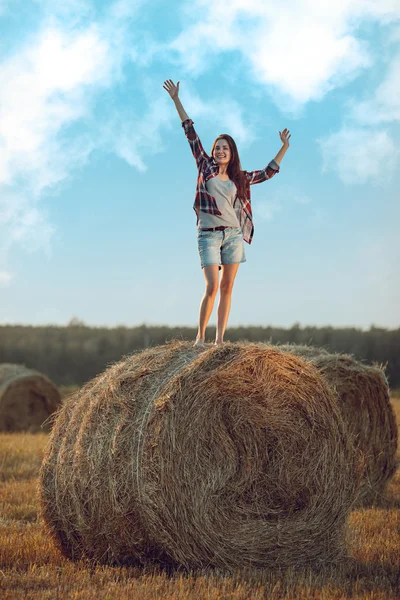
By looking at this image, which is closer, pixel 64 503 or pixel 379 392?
pixel 64 503

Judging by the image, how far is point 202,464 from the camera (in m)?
5.30

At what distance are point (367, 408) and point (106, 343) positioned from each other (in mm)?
16818

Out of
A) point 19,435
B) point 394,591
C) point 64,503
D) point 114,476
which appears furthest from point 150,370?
point 19,435

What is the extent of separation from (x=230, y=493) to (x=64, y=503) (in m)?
1.20

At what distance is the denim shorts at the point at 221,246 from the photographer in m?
6.32

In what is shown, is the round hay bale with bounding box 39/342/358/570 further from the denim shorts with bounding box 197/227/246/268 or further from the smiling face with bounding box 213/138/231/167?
the smiling face with bounding box 213/138/231/167

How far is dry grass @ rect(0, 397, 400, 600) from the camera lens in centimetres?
451

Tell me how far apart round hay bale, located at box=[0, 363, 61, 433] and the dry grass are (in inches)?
290

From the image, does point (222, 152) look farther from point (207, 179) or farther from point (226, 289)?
point (226, 289)

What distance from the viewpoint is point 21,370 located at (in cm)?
1404

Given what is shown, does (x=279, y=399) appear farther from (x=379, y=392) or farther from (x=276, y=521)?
(x=379, y=392)

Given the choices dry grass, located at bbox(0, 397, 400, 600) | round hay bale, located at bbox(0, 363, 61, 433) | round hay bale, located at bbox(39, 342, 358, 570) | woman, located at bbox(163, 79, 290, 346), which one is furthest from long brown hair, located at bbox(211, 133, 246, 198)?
round hay bale, located at bbox(0, 363, 61, 433)

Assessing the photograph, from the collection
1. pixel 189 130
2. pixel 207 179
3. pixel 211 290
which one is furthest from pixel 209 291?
pixel 189 130

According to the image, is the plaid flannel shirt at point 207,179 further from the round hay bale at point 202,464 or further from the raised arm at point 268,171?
the round hay bale at point 202,464
